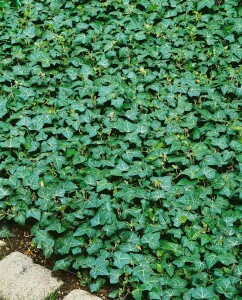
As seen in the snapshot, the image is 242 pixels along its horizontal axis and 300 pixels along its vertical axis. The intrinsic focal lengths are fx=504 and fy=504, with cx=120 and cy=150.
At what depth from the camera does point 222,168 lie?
12.7 feet

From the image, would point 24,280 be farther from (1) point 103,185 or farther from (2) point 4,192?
(1) point 103,185

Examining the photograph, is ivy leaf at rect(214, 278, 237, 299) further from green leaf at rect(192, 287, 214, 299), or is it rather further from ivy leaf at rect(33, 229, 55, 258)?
ivy leaf at rect(33, 229, 55, 258)

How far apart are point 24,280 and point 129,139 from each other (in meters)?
1.35

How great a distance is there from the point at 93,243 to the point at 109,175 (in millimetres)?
591

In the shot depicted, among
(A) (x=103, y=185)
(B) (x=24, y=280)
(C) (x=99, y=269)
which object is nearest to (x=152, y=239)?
(C) (x=99, y=269)

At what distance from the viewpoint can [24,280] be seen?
3.34 meters

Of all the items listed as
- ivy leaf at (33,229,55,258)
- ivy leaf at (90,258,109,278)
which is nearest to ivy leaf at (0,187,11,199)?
ivy leaf at (33,229,55,258)

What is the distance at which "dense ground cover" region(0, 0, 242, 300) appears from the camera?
10.9ft

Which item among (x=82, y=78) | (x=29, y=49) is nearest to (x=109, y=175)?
(x=82, y=78)

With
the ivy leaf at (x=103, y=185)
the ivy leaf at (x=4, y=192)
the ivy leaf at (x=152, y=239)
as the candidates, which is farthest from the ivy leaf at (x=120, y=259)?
the ivy leaf at (x=4, y=192)

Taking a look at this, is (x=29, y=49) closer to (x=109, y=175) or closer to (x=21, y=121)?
(x=21, y=121)

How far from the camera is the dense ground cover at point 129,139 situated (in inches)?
131

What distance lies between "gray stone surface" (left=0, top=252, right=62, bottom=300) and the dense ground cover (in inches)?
6.0

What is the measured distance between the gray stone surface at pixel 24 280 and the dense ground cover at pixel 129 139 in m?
0.15
